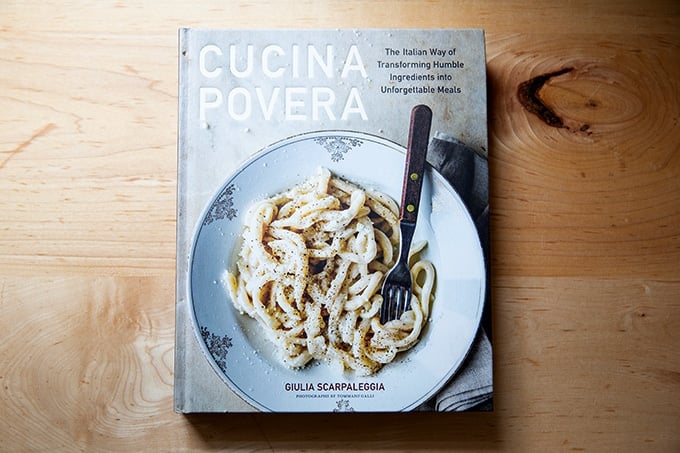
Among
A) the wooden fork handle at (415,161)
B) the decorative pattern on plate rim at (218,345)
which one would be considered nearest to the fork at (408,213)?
the wooden fork handle at (415,161)

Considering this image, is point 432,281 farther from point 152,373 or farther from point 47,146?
point 47,146

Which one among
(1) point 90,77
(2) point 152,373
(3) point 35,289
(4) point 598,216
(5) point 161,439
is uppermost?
(1) point 90,77

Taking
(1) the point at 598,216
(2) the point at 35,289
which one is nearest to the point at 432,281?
(1) the point at 598,216

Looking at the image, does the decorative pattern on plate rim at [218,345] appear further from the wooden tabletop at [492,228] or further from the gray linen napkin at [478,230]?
the gray linen napkin at [478,230]

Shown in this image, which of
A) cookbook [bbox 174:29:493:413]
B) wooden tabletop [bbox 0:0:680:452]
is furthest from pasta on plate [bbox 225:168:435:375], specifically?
wooden tabletop [bbox 0:0:680:452]

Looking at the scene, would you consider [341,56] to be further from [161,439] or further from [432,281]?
[161,439]

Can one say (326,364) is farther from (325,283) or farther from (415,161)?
(415,161)

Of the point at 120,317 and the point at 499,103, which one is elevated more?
the point at 499,103
